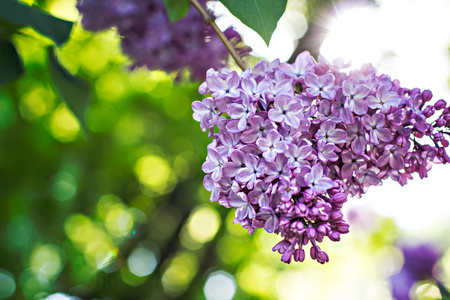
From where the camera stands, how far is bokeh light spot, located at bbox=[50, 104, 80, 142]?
182 inches

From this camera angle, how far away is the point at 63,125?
4.70 m

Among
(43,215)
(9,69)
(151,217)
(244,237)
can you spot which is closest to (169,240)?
(151,217)

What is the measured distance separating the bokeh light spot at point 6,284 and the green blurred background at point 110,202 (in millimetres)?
14

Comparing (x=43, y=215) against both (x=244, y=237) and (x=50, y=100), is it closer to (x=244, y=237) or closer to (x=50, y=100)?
(x=50, y=100)

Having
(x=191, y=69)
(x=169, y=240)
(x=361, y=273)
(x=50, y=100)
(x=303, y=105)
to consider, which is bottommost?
(x=361, y=273)

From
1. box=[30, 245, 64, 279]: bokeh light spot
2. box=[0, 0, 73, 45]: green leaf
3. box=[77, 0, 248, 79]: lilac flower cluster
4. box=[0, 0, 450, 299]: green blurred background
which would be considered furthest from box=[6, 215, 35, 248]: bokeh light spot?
box=[0, 0, 73, 45]: green leaf

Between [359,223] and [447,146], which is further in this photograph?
[359,223]

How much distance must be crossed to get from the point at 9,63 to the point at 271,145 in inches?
25.3

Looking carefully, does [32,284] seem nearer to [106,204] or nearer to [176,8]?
[106,204]

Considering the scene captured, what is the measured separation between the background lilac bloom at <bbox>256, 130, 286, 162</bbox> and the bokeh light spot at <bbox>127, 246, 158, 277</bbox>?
4.62 metres

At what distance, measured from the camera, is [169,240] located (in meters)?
4.93

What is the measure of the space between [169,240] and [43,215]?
1.34 m

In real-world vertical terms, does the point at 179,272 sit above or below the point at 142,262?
below

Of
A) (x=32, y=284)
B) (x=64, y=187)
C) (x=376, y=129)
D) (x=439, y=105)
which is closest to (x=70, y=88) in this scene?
(x=376, y=129)
